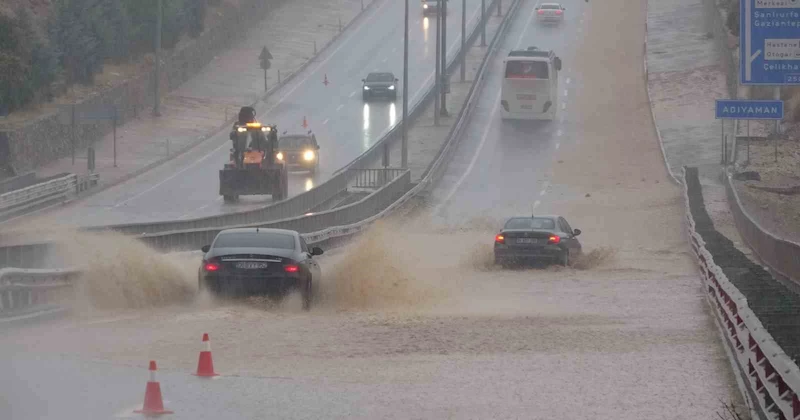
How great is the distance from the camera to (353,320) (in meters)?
18.6

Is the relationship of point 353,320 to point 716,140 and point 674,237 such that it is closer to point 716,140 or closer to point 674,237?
point 674,237

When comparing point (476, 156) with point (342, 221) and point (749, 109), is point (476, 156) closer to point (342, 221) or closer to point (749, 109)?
point (749, 109)

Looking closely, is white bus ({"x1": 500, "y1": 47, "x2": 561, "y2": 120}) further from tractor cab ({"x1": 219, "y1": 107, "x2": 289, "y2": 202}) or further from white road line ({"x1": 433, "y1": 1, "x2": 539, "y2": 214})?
tractor cab ({"x1": 219, "y1": 107, "x2": 289, "y2": 202})

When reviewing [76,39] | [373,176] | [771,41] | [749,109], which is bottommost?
[373,176]

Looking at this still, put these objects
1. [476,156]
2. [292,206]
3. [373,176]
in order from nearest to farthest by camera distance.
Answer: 1. [292,206]
2. [373,176]
3. [476,156]

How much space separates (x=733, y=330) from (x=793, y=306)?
3.97ft

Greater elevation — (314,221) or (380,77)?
(380,77)

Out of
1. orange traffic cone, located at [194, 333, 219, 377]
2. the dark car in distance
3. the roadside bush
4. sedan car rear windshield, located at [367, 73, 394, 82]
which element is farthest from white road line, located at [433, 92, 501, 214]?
orange traffic cone, located at [194, 333, 219, 377]

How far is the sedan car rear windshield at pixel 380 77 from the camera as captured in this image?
76000mm

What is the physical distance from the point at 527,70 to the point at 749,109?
805 inches

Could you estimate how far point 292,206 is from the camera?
41438mm

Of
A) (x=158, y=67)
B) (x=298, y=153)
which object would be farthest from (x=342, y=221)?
(x=158, y=67)

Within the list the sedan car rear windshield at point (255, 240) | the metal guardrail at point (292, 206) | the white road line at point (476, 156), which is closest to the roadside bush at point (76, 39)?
the metal guardrail at point (292, 206)

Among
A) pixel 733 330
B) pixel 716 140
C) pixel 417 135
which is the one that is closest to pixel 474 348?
pixel 733 330
